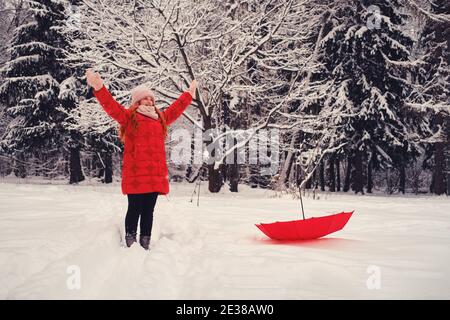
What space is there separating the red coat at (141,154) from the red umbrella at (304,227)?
1140 mm

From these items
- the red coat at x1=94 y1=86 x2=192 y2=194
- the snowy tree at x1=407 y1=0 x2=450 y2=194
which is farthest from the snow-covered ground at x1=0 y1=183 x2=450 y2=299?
the snowy tree at x1=407 y1=0 x2=450 y2=194

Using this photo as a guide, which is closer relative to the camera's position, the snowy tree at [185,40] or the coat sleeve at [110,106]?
the coat sleeve at [110,106]

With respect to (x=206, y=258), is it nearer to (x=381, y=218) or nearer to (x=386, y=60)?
(x=381, y=218)

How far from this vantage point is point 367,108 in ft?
52.4

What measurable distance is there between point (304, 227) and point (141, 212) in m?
1.62

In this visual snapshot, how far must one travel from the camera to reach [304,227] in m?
3.65

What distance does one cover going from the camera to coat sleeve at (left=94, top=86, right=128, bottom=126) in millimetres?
3479

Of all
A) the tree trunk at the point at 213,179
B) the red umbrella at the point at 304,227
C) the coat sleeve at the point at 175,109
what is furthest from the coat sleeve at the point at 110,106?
the tree trunk at the point at 213,179

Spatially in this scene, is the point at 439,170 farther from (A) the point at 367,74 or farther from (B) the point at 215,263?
(B) the point at 215,263

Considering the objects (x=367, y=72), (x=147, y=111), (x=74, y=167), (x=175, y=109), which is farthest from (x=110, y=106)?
(x=74, y=167)

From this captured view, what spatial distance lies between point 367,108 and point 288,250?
46.7 feet

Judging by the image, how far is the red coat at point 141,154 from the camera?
3445mm

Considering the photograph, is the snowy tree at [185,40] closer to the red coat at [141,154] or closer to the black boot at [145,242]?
the red coat at [141,154]

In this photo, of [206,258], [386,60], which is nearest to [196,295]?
[206,258]
